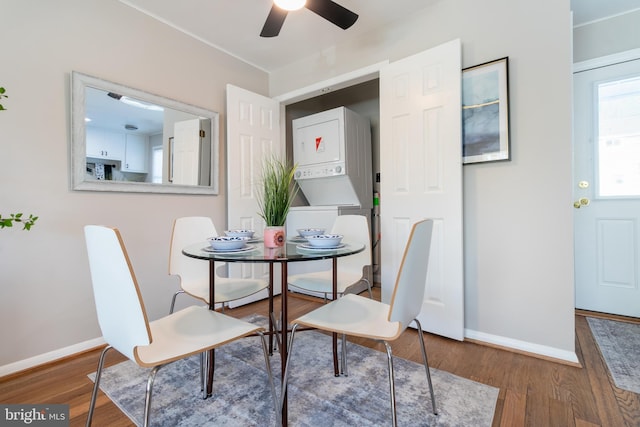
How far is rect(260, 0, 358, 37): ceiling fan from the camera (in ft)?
5.73

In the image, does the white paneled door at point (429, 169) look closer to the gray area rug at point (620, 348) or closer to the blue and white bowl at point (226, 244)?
the gray area rug at point (620, 348)

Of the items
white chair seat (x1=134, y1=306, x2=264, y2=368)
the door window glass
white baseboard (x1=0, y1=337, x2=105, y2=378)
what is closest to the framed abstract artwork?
the door window glass

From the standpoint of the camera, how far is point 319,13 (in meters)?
1.84

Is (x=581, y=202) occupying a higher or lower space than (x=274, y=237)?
higher

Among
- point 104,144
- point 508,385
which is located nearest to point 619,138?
point 508,385

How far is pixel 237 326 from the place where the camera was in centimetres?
117

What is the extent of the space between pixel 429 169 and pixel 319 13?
130cm

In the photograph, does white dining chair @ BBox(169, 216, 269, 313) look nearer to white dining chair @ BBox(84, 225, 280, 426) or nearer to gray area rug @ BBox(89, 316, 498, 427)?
gray area rug @ BBox(89, 316, 498, 427)

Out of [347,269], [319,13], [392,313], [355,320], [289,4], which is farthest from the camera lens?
[347,269]

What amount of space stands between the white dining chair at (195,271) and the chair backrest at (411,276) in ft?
3.19

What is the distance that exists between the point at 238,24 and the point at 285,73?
0.83 m

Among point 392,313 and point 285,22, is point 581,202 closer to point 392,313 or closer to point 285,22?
point 392,313

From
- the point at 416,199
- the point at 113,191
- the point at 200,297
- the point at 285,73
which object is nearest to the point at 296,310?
the point at 200,297

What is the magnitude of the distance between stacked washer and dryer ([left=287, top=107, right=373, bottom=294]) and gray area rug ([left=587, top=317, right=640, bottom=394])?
1.99m
